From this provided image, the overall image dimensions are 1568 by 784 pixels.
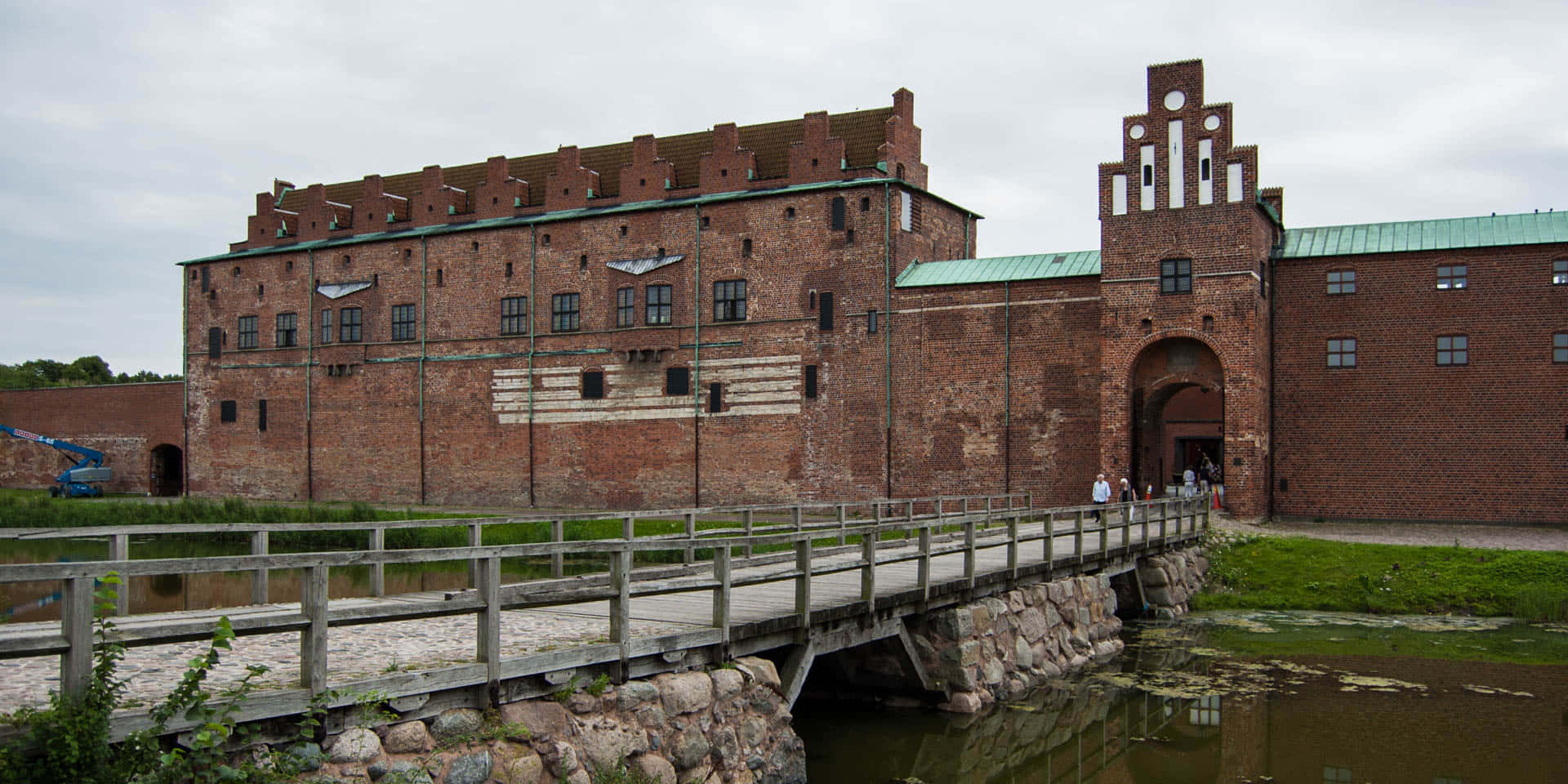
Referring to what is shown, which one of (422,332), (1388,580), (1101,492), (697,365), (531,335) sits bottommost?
(1388,580)

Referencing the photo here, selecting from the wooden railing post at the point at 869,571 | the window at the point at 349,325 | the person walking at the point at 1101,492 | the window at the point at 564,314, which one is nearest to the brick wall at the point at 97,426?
the window at the point at 349,325

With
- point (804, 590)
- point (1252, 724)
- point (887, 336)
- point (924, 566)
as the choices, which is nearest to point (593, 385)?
point (887, 336)

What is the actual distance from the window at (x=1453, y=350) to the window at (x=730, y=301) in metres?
15.2

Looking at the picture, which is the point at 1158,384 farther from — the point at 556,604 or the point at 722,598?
the point at 556,604

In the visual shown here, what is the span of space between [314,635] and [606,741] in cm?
209

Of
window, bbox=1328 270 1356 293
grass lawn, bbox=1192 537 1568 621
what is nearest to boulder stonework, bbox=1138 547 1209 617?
grass lawn, bbox=1192 537 1568 621

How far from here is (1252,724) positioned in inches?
476

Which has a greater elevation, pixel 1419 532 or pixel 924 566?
pixel 924 566

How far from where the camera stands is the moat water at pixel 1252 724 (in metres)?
10.6

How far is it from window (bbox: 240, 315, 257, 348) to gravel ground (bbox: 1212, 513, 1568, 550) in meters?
29.3

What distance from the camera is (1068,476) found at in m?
26.5

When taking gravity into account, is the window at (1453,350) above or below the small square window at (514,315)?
Answer: below

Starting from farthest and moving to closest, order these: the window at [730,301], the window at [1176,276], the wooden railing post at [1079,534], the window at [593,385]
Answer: the window at [593,385], the window at [730,301], the window at [1176,276], the wooden railing post at [1079,534]

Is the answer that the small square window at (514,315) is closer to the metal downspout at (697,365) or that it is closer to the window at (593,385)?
the window at (593,385)
